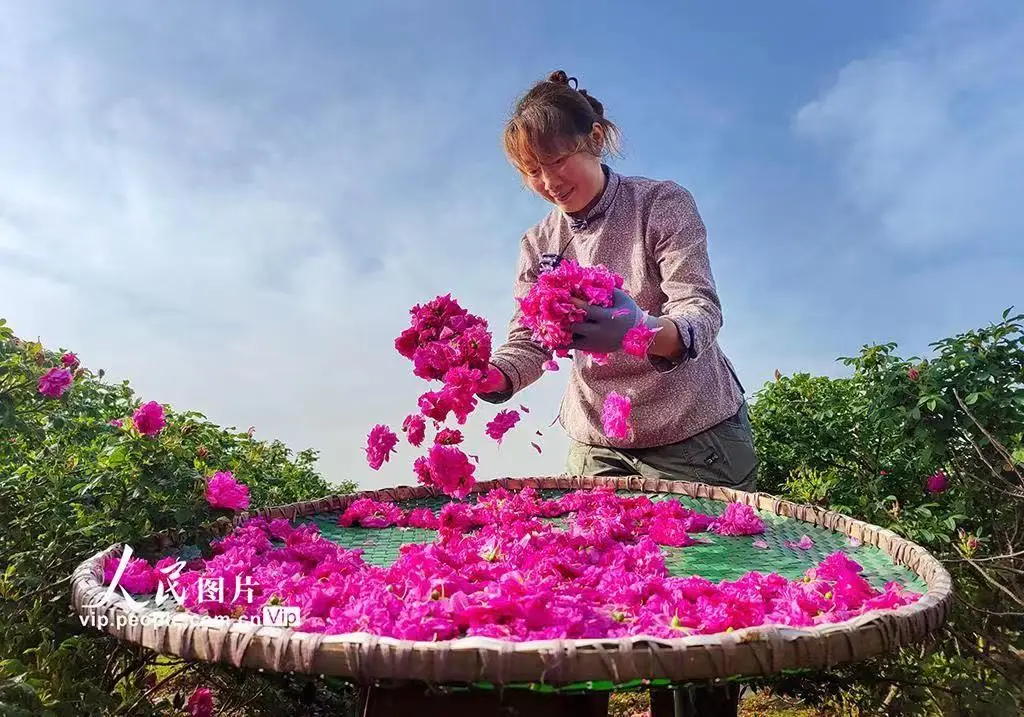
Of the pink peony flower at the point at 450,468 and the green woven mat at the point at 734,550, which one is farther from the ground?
the pink peony flower at the point at 450,468

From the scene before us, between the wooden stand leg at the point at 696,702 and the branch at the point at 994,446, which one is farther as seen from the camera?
the branch at the point at 994,446

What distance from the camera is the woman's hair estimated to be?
3.05 metres

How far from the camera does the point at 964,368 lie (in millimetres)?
3695

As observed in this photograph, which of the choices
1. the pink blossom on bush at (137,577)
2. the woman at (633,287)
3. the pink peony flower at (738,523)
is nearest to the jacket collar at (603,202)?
the woman at (633,287)

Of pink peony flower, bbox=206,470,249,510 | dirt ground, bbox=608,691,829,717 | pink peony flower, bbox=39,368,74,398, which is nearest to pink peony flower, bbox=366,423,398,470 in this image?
pink peony flower, bbox=206,470,249,510

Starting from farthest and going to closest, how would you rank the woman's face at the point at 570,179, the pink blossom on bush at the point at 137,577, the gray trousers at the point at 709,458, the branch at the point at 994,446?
the branch at the point at 994,446, the gray trousers at the point at 709,458, the woman's face at the point at 570,179, the pink blossom on bush at the point at 137,577

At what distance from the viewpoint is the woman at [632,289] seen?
3076 millimetres

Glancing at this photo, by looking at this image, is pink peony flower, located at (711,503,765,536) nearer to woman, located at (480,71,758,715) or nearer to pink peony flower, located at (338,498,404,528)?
woman, located at (480,71,758,715)

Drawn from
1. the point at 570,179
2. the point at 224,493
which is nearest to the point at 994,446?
the point at 570,179

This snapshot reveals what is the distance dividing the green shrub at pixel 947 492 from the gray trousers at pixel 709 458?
23.9 inches

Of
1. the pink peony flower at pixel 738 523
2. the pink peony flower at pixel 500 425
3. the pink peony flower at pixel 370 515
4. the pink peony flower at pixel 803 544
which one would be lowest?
the pink peony flower at pixel 803 544

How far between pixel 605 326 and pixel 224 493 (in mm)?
1267

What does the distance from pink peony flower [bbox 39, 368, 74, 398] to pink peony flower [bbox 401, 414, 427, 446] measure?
1.59 meters

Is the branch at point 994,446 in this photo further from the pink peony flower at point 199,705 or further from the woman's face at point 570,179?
the pink peony flower at point 199,705
